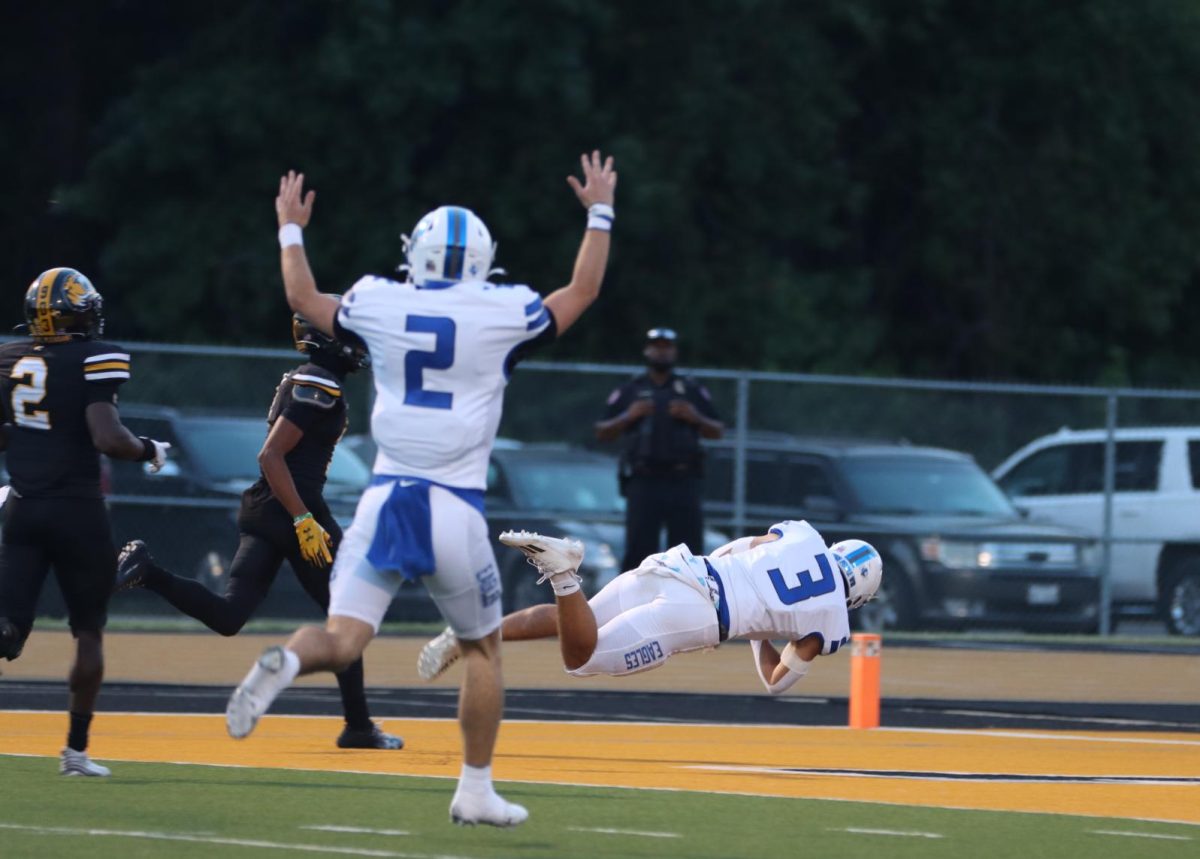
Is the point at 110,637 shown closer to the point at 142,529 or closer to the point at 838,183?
the point at 142,529

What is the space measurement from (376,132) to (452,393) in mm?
21797

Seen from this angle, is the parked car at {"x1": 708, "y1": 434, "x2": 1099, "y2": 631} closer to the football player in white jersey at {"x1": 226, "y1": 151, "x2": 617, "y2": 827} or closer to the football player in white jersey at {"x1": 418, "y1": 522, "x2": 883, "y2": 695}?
the football player in white jersey at {"x1": 418, "y1": 522, "x2": 883, "y2": 695}

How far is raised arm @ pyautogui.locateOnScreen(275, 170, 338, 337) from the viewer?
7.86 m

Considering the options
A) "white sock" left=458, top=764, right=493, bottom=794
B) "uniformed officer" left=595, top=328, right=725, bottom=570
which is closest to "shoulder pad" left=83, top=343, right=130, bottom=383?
"white sock" left=458, top=764, right=493, bottom=794

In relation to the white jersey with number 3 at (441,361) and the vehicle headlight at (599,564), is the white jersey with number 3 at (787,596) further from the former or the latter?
the vehicle headlight at (599,564)

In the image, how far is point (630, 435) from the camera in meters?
17.6

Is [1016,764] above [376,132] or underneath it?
underneath

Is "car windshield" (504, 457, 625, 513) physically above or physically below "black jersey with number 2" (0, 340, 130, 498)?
below

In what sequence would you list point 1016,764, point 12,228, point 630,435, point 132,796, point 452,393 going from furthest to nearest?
point 12,228 → point 630,435 → point 1016,764 → point 132,796 → point 452,393

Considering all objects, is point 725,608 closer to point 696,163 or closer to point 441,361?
point 441,361

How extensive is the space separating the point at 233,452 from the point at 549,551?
10.9 m

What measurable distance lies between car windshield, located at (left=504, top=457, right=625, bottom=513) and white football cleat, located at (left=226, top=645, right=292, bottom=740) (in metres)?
12.7

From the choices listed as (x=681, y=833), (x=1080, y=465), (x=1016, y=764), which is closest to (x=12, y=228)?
(x=1080, y=465)

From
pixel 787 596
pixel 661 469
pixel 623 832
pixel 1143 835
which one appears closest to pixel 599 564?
pixel 661 469
